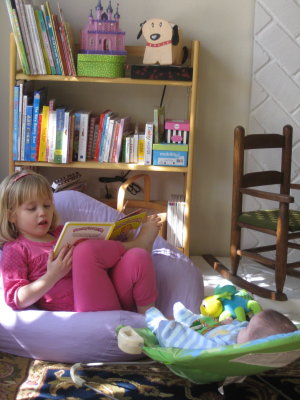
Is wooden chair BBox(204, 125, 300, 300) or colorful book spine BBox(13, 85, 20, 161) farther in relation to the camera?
colorful book spine BBox(13, 85, 20, 161)

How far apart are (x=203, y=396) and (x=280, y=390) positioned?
0.24 meters

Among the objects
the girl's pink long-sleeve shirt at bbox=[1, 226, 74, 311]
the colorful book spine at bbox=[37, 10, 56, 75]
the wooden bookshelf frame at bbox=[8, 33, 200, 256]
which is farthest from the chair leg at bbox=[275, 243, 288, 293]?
the colorful book spine at bbox=[37, 10, 56, 75]

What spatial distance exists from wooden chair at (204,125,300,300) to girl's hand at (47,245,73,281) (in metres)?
1.18

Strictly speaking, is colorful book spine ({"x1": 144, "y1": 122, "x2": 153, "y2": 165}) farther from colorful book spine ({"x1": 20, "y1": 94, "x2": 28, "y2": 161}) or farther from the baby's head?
the baby's head

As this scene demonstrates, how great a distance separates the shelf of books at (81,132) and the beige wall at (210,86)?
0.18m

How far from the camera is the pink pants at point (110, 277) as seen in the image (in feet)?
7.20

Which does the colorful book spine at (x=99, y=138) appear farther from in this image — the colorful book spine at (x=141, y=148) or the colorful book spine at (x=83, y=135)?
the colorful book spine at (x=141, y=148)

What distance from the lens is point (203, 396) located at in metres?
2.02

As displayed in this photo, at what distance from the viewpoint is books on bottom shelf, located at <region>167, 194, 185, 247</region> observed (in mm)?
3393

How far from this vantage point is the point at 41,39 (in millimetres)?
3170

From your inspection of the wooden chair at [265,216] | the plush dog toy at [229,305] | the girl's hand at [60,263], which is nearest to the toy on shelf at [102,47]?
the wooden chair at [265,216]

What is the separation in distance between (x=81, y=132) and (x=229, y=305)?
56.1 inches

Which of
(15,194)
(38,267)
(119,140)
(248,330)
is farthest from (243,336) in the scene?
(119,140)

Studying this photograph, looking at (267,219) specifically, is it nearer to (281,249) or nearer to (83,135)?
(281,249)
